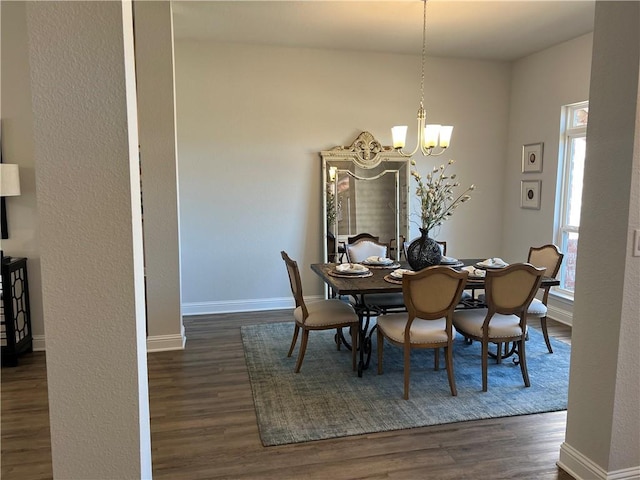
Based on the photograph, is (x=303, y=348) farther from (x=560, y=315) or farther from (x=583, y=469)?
(x=560, y=315)

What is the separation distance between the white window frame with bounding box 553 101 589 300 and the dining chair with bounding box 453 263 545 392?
6.50ft

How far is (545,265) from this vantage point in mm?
4191

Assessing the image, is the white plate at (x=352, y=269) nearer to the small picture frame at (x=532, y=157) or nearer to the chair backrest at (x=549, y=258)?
the chair backrest at (x=549, y=258)

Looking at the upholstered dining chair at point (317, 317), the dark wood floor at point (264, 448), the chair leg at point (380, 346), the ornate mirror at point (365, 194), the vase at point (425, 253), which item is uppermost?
the ornate mirror at point (365, 194)

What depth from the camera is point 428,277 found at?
2959mm

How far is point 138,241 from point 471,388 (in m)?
2.63

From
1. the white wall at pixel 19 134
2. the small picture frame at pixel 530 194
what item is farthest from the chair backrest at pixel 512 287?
the white wall at pixel 19 134

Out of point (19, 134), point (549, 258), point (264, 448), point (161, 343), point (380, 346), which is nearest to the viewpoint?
point (264, 448)

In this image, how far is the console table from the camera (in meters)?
3.61

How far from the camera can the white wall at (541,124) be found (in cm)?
475

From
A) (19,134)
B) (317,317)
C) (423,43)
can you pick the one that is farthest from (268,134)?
(317,317)

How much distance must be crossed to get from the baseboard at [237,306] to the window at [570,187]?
123 inches

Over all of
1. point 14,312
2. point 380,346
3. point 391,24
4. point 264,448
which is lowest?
point 264,448

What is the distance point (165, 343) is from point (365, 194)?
111 inches
